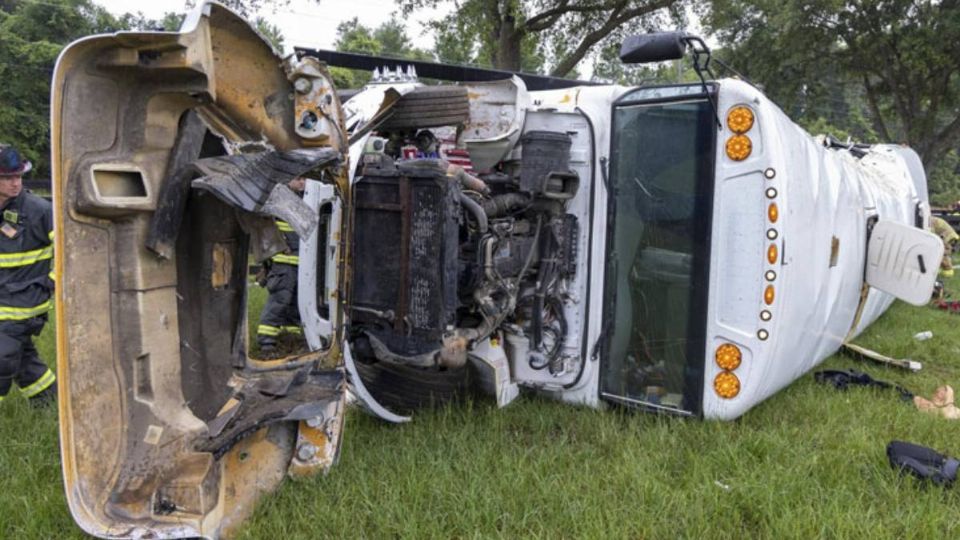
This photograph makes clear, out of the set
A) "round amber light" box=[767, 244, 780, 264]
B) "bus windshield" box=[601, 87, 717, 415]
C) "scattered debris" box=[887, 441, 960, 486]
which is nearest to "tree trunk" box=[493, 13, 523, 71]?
"bus windshield" box=[601, 87, 717, 415]

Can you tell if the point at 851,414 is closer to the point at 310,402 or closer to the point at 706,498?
the point at 706,498

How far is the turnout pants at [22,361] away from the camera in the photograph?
3.61 metres

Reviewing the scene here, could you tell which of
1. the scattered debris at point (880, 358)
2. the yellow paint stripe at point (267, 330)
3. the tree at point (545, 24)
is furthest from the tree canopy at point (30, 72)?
the scattered debris at point (880, 358)

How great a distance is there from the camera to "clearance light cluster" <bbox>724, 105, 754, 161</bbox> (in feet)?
10.1

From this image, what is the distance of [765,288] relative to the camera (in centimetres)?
306

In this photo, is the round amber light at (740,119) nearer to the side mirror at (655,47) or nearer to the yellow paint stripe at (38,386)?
the side mirror at (655,47)

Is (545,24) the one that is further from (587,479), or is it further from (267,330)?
(587,479)

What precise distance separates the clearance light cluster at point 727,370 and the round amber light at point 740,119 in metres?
0.96

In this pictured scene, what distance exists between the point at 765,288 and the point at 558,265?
955 mm

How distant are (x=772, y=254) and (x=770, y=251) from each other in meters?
0.02

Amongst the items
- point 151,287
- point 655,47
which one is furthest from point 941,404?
point 151,287

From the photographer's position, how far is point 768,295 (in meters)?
3.06

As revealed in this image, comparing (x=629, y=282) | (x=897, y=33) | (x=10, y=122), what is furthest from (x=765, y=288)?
(x=10, y=122)

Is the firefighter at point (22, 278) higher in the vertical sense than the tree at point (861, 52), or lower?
lower
